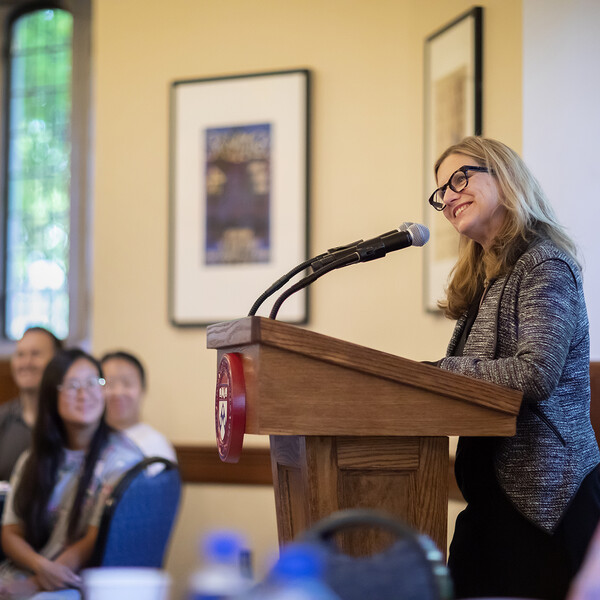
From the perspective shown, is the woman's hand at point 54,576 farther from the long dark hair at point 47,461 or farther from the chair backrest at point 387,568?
the chair backrest at point 387,568

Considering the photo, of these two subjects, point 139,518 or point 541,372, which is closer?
point 541,372

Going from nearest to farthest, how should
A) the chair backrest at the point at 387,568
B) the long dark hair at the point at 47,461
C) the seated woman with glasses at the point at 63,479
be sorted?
1. the chair backrest at the point at 387,568
2. the seated woman with glasses at the point at 63,479
3. the long dark hair at the point at 47,461

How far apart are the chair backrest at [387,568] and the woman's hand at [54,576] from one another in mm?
2377

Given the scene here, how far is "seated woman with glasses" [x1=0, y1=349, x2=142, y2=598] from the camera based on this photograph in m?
3.15

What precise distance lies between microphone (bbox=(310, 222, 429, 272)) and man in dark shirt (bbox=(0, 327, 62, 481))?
2857 mm

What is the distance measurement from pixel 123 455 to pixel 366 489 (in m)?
1.93

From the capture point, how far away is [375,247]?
1.78 m

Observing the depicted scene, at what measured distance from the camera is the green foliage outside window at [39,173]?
16.9 feet

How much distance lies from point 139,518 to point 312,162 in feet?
6.18

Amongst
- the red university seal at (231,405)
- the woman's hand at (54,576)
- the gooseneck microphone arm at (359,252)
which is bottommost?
the woman's hand at (54,576)

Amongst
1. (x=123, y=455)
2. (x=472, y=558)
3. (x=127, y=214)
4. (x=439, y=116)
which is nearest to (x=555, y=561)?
(x=472, y=558)

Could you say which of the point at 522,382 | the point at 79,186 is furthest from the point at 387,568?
the point at 79,186

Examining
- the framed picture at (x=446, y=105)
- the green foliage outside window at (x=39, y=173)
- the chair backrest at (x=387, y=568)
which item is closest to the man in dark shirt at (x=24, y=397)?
the green foliage outside window at (x=39, y=173)

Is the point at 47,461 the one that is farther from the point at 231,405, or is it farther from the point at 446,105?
the point at 446,105
